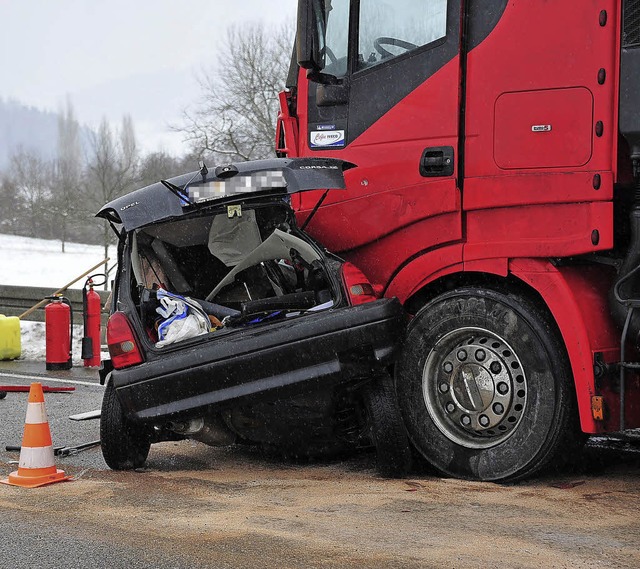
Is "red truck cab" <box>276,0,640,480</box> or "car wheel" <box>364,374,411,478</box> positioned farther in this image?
"car wheel" <box>364,374,411,478</box>

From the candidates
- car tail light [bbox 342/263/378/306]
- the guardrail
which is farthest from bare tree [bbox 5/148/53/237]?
car tail light [bbox 342/263/378/306]

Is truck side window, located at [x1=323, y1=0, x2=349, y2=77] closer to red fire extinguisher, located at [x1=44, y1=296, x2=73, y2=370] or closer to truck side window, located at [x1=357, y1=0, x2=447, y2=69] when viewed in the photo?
truck side window, located at [x1=357, y1=0, x2=447, y2=69]

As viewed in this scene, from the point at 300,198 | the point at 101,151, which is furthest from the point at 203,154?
the point at 300,198

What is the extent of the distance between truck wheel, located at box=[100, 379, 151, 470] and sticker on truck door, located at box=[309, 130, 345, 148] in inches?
81.4

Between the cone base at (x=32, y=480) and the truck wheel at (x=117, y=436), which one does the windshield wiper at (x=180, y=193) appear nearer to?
the truck wheel at (x=117, y=436)

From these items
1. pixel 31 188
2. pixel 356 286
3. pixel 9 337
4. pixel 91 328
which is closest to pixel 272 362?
pixel 356 286

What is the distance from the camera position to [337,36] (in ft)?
21.0

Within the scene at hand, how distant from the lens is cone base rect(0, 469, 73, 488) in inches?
219

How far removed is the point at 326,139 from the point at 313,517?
2766mm

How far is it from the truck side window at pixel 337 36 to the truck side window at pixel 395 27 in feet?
0.35

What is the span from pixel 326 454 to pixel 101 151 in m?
49.7

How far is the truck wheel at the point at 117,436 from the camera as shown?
600cm

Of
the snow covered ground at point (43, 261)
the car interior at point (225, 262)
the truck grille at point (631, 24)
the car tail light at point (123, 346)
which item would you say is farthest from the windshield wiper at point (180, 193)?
the snow covered ground at point (43, 261)

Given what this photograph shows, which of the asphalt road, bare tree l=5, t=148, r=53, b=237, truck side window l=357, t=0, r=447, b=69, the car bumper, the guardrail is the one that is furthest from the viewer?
bare tree l=5, t=148, r=53, b=237
